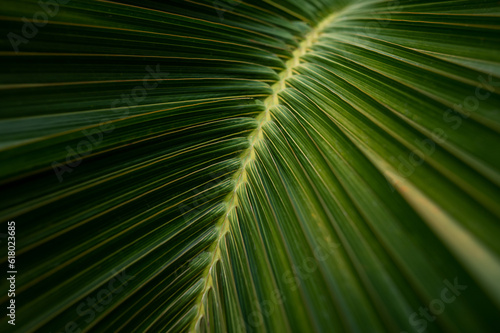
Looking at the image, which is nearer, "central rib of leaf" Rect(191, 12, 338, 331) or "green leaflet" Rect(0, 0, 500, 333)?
"green leaflet" Rect(0, 0, 500, 333)

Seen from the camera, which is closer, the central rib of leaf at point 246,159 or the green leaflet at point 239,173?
the green leaflet at point 239,173

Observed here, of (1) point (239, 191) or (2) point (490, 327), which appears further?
(1) point (239, 191)

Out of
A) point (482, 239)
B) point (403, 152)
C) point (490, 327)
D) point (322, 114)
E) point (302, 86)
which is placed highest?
point (302, 86)

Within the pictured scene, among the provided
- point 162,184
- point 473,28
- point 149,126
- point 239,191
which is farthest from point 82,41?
point 473,28

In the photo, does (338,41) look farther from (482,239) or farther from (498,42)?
(482,239)

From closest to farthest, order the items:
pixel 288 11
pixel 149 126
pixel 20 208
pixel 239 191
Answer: pixel 20 208
pixel 149 126
pixel 239 191
pixel 288 11

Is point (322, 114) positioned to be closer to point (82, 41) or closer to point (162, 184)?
point (162, 184)

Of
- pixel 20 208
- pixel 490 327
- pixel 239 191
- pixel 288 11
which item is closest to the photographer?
pixel 490 327

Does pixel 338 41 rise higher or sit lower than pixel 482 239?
higher
